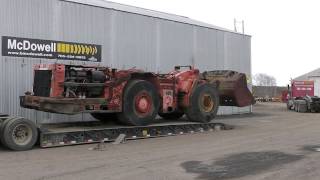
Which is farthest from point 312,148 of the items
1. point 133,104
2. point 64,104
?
point 64,104

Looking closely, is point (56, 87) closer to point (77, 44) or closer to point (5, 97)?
point (5, 97)

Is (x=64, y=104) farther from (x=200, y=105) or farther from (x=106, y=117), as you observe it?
(x=200, y=105)

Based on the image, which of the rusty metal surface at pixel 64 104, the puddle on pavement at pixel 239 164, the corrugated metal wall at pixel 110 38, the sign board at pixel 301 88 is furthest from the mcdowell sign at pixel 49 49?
the sign board at pixel 301 88

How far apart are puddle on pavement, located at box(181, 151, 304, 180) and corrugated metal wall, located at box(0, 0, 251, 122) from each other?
9.72m

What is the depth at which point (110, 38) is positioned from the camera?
2258 cm

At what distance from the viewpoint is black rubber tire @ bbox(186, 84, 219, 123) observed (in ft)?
61.2

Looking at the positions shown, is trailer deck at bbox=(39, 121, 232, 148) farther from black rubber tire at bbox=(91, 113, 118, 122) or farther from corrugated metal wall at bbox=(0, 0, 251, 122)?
corrugated metal wall at bbox=(0, 0, 251, 122)

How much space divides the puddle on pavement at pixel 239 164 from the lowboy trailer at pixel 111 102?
4391 millimetres

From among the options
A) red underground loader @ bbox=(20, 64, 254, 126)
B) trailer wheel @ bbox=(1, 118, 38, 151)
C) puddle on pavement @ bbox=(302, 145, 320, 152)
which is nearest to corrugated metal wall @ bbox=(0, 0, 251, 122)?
red underground loader @ bbox=(20, 64, 254, 126)

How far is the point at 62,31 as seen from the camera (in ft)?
67.4

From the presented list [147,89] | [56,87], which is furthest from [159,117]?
[56,87]

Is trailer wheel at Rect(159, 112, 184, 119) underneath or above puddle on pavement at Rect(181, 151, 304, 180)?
above

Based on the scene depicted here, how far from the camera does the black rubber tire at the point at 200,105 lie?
18.7 metres

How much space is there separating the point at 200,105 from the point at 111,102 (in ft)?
14.0
